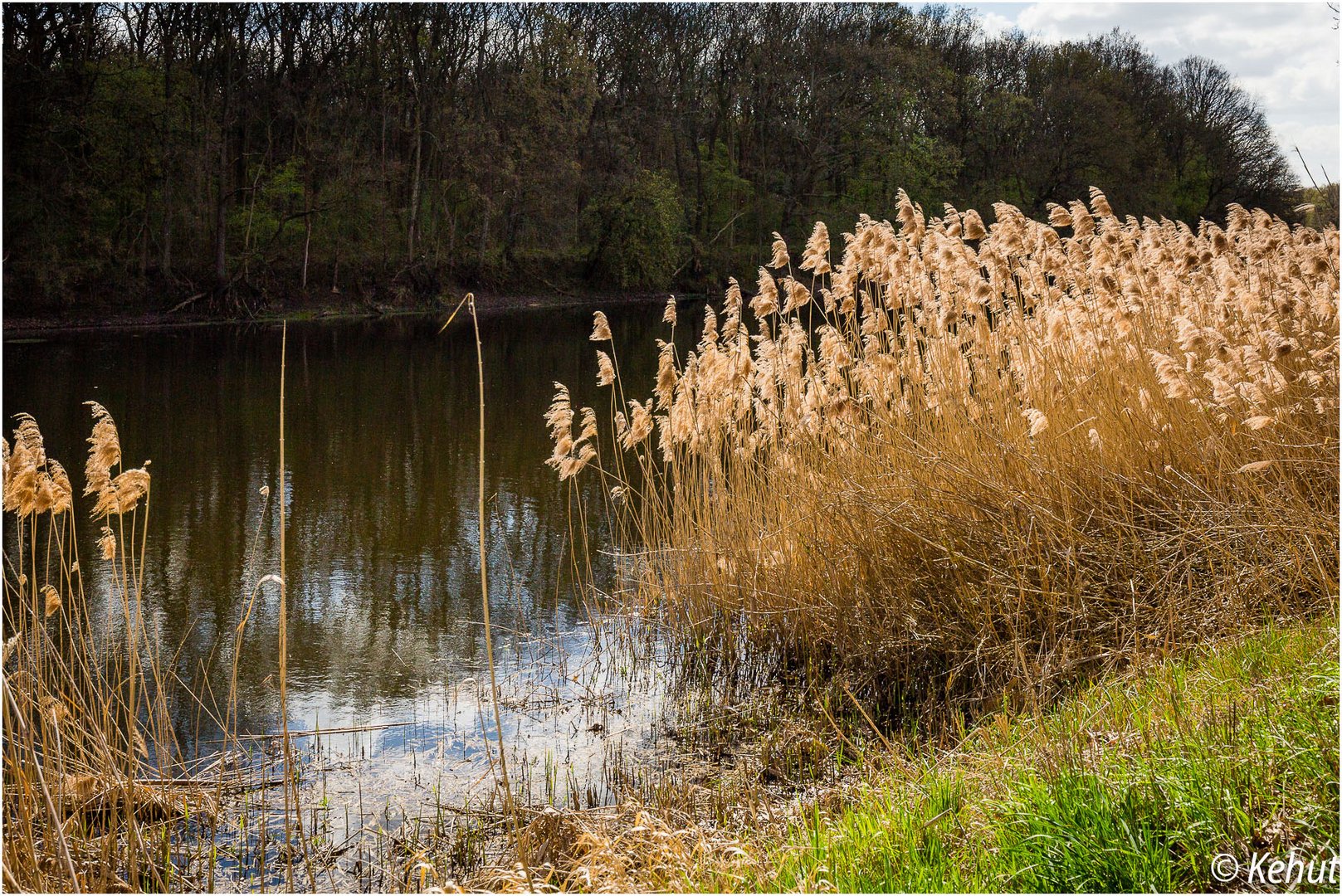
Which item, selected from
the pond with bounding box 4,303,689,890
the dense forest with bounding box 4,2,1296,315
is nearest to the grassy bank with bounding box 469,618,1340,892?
the pond with bounding box 4,303,689,890

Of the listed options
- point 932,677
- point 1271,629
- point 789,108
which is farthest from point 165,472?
point 789,108

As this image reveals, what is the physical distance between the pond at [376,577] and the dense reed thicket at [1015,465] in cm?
99

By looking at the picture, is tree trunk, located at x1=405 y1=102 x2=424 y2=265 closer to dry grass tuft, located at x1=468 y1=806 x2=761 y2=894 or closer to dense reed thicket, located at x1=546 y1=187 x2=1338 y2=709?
Answer: dense reed thicket, located at x1=546 y1=187 x2=1338 y2=709

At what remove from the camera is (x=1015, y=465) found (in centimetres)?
492

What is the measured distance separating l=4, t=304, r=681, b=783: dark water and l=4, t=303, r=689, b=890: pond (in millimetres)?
22

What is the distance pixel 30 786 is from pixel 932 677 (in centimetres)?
342

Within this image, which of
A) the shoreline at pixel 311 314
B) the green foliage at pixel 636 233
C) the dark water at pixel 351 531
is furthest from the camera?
the green foliage at pixel 636 233

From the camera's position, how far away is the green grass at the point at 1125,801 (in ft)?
8.20

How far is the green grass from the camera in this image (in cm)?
250

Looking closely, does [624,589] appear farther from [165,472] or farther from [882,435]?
[165,472]

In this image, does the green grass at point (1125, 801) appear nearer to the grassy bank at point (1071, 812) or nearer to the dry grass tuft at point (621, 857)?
the grassy bank at point (1071, 812)

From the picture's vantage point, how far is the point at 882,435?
17.6 feet

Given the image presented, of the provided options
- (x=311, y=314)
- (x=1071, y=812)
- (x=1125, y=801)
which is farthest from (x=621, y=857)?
(x=311, y=314)

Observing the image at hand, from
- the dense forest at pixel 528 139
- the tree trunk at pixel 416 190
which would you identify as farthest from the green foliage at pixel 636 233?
the tree trunk at pixel 416 190
